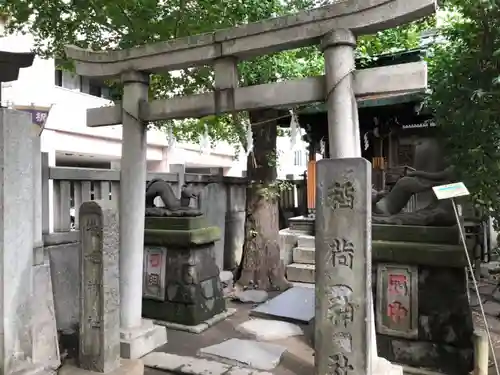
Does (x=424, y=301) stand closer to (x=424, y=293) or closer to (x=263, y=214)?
(x=424, y=293)

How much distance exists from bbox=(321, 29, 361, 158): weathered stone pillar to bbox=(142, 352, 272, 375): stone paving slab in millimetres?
2909

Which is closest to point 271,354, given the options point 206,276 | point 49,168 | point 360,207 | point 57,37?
point 206,276

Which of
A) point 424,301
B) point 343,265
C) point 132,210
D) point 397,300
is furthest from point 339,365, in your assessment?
point 132,210

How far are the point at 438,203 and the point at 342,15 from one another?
3051 millimetres

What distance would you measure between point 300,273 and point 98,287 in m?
6.38

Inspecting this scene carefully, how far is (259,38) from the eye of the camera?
4941 millimetres

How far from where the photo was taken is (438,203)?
589 cm

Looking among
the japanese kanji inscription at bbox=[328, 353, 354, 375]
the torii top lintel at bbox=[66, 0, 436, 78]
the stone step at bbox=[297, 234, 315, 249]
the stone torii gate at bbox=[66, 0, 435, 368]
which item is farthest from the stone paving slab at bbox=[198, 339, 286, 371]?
the stone step at bbox=[297, 234, 315, 249]

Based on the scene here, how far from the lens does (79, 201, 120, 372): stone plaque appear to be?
4.84m

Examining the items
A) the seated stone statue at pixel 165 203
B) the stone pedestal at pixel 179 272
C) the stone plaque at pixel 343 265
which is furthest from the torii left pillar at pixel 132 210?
the stone plaque at pixel 343 265

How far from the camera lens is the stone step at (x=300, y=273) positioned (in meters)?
10.2

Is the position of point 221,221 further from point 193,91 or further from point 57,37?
point 57,37

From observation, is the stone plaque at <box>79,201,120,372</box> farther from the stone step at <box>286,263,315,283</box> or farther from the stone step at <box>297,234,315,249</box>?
the stone step at <box>297,234,315,249</box>

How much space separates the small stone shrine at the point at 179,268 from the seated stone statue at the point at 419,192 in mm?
3158
